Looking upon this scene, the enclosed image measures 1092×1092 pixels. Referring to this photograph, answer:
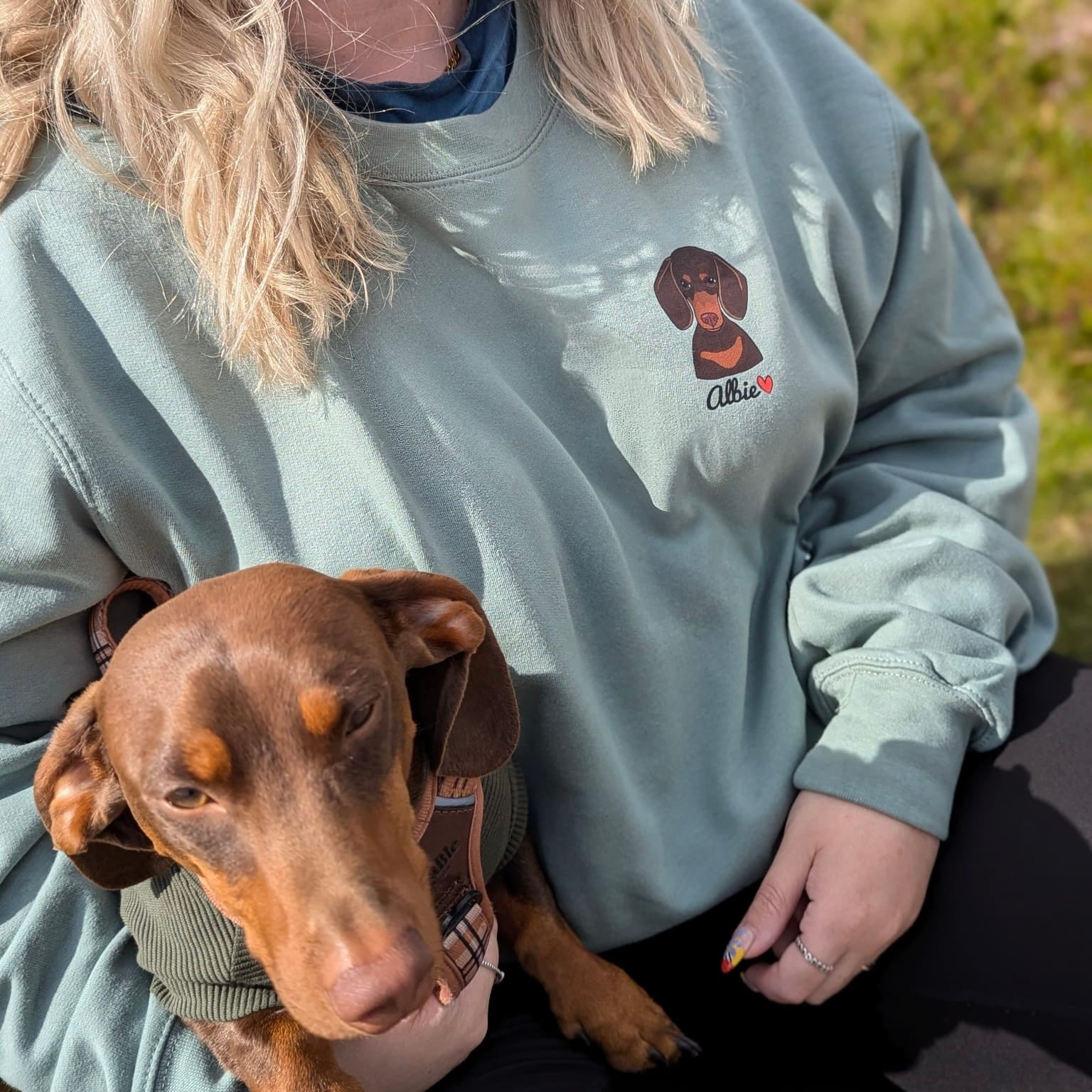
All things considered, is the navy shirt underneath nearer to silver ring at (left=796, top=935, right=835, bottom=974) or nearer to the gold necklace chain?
the gold necklace chain

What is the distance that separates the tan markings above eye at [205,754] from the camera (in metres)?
1.31

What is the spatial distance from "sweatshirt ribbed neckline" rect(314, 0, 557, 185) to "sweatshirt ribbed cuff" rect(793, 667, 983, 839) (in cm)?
105

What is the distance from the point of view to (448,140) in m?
1.64

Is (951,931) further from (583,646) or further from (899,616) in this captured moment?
(583,646)

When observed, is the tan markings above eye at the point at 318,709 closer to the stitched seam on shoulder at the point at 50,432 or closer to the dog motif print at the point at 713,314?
the stitched seam on shoulder at the point at 50,432

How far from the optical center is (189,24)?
1.54m

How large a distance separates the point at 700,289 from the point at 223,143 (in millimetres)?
745

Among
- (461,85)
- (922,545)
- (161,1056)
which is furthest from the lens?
(922,545)

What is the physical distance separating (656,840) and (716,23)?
141 cm

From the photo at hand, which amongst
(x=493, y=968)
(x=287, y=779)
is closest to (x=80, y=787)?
(x=287, y=779)

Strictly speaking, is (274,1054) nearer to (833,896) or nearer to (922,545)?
(833,896)

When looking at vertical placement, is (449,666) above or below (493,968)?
above

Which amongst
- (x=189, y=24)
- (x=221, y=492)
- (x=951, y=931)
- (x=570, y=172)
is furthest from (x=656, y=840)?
(x=189, y=24)

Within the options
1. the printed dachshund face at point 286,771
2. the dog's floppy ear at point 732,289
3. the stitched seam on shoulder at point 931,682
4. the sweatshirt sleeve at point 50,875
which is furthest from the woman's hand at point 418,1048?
the dog's floppy ear at point 732,289
